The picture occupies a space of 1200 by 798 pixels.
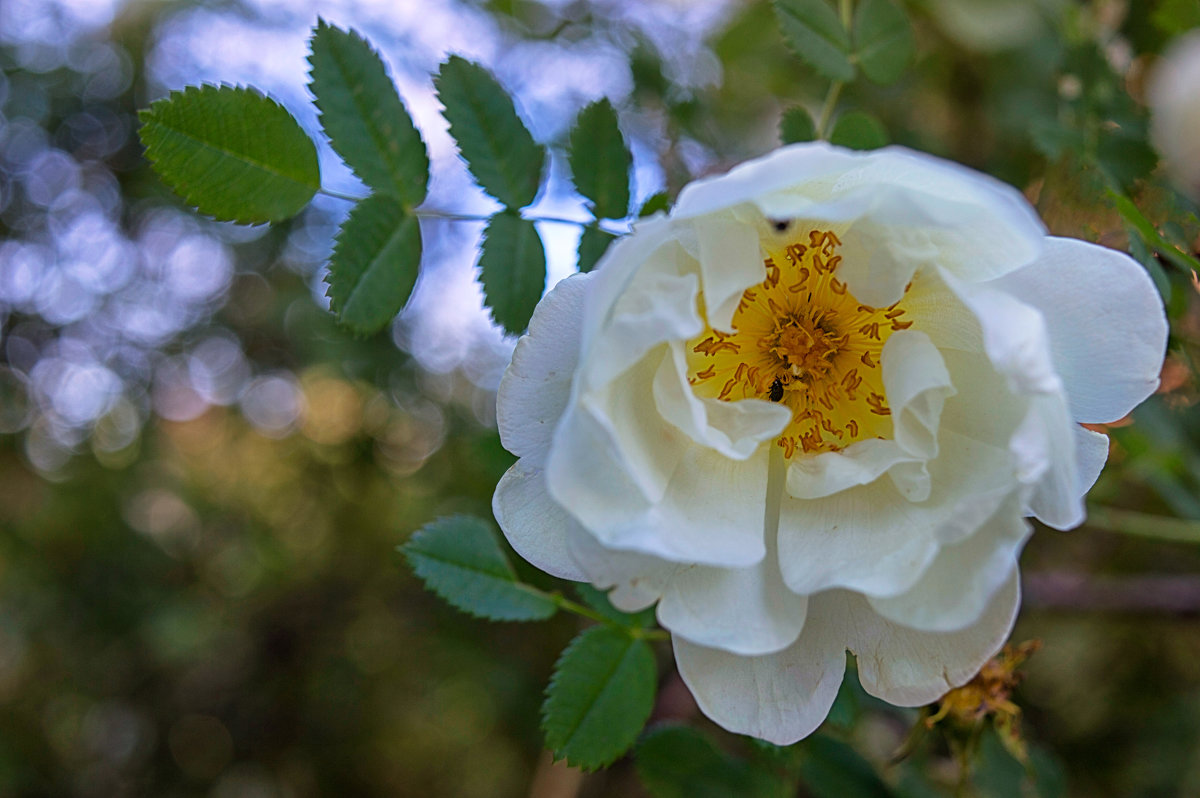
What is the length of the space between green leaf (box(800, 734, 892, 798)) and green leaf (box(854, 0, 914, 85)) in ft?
2.09

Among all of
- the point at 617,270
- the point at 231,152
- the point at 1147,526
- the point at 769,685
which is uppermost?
the point at 617,270

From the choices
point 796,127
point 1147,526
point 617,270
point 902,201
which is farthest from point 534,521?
point 1147,526

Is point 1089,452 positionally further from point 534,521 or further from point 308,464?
point 308,464

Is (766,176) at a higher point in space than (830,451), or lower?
higher

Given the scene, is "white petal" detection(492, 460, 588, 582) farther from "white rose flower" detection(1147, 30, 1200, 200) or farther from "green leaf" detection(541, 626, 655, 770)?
"white rose flower" detection(1147, 30, 1200, 200)

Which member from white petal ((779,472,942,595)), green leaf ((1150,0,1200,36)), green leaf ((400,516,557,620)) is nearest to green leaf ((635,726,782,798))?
green leaf ((400,516,557,620))

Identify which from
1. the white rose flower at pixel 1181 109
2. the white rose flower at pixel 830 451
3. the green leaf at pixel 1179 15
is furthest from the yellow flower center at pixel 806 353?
the white rose flower at pixel 1181 109

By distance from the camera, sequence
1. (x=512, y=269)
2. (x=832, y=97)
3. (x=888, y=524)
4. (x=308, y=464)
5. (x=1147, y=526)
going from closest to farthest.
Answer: (x=888, y=524), (x=512, y=269), (x=832, y=97), (x=1147, y=526), (x=308, y=464)

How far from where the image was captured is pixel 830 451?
2.13 ft

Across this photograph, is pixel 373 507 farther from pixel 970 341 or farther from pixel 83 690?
pixel 970 341

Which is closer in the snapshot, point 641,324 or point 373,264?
point 641,324

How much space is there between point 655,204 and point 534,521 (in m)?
0.31

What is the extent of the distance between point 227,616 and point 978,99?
180 centimetres

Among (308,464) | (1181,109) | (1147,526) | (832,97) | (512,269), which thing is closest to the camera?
(512,269)
